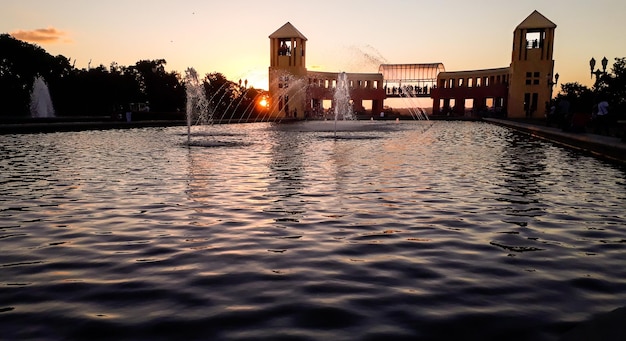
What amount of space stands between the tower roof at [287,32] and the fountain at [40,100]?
104 ft

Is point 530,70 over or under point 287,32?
under

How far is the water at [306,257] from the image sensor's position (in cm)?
331

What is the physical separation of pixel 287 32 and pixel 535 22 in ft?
112

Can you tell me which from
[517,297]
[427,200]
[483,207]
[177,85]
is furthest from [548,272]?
[177,85]

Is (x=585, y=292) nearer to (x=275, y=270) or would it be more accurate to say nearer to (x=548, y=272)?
(x=548, y=272)

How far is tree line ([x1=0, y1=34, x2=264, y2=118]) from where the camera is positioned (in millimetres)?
53287

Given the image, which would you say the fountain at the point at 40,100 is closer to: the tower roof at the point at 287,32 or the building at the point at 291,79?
the building at the point at 291,79

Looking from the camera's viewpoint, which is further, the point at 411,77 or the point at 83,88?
the point at 411,77

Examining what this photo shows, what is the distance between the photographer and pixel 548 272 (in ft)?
14.3

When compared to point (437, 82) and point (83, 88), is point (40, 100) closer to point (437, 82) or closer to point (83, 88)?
point (83, 88)

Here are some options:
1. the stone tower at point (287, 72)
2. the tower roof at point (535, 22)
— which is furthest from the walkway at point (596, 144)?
the stone tower at point (287, 72)

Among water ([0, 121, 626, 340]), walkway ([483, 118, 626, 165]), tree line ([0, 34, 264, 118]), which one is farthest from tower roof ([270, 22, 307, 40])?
water ([0, 121, 626, 340])

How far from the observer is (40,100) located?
51938mm

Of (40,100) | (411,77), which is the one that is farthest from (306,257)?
(411,77)
